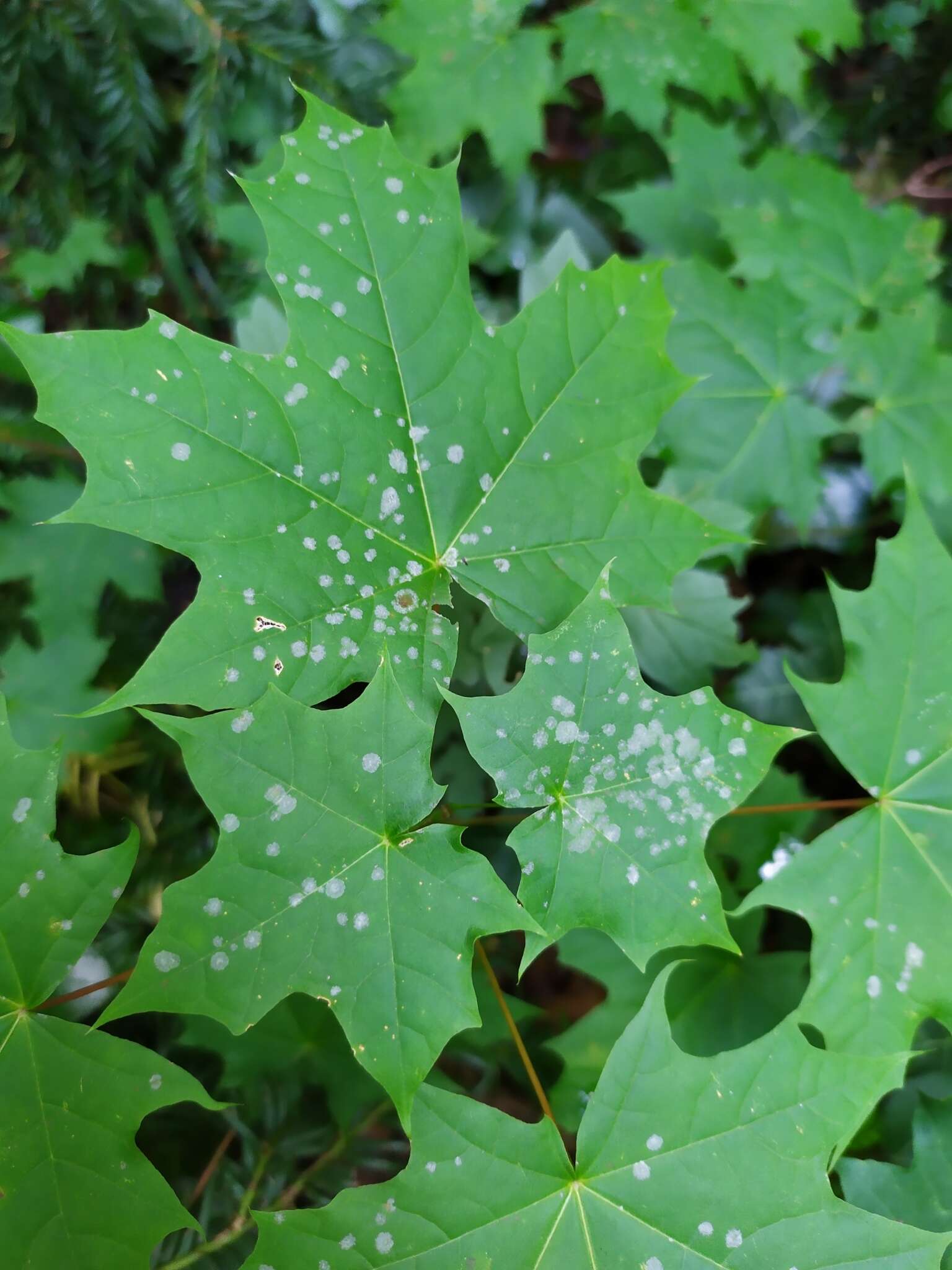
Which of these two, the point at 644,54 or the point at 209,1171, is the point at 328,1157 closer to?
the point at 209,1171

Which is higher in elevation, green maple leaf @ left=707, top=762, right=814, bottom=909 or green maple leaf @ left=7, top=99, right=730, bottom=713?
green maple leaf @ left=7, top=99, right=730, bottom=713

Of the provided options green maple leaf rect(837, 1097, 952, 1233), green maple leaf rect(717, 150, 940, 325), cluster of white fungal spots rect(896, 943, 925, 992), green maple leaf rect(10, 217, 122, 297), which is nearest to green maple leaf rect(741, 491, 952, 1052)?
cluster of white fungal spots rect(896, 943, 925, 992)

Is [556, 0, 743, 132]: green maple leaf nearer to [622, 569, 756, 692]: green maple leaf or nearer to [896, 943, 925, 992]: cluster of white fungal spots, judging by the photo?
[622, 569, 756, 692]: green maple leaf

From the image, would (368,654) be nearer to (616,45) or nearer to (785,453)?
(785,453)

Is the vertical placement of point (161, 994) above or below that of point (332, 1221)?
above

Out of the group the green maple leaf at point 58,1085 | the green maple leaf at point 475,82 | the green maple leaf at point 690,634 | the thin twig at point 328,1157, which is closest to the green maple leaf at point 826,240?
the green maple leaf at point 475,82

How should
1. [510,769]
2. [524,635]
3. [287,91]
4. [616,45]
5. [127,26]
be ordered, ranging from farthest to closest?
[616,45], [287,91], [127,26], [524,635], [510,769]

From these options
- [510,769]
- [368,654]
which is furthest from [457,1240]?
[368,654]
